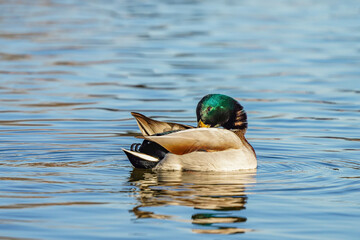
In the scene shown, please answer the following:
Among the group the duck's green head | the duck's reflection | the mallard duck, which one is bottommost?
the duck's reflection

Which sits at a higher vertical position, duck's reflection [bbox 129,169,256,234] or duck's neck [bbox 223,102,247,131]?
duck's neck [bbox 223,102,247,131]

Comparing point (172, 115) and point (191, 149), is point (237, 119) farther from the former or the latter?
point (172, 115)

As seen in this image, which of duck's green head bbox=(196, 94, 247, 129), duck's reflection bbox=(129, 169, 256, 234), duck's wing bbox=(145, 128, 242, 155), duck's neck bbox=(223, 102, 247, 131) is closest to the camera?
duck's reflection bbox=(129, 169, 256, 234)

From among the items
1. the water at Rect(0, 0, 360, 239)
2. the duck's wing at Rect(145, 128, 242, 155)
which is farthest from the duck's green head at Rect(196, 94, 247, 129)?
the water at Rect(0, 0, 360, 239)

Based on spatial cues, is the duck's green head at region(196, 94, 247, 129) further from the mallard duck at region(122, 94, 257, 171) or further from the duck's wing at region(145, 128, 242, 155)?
the duck's wing at region(145, 128, 242, 155)

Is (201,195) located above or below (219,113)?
below

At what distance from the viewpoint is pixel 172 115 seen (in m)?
14.4

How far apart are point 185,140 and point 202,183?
0.66m

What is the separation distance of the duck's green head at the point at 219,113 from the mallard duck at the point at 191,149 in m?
0.03

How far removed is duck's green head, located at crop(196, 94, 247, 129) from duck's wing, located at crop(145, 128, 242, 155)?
40cm

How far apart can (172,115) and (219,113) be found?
378 centimetres

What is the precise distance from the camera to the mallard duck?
992 cm

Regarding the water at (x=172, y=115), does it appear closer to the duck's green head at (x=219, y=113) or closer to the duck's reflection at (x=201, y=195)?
the duck's reflection at (x=201, y=195)

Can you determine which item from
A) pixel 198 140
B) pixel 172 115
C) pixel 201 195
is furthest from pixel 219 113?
pixel 172 115
